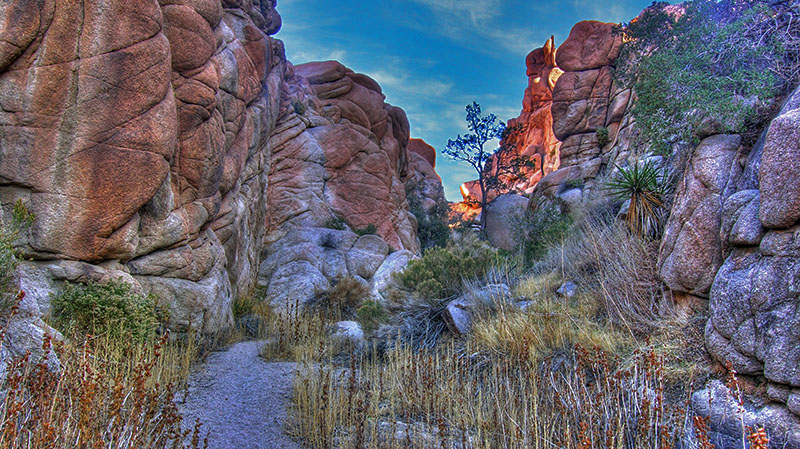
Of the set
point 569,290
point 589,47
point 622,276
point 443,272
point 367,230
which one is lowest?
point 569,290

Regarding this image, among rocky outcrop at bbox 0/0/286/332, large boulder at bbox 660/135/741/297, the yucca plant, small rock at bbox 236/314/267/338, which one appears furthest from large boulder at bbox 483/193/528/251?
large boulder at bbox 660/135/741/297

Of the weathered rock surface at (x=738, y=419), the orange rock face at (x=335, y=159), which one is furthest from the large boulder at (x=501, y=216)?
the weathered rock surface at (x=738, y=419)

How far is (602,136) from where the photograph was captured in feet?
86.4

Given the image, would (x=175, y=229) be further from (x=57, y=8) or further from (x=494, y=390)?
(x=494, y=390)

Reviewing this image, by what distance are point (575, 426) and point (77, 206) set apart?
24.3ft

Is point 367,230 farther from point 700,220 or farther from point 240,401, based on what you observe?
point 700,220

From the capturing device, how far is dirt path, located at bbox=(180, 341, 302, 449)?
14.8 feet

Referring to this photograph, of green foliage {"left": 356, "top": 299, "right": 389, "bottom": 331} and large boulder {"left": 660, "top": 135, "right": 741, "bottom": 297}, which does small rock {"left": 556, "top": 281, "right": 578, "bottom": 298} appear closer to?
large boulder {"left": 660, "top": 135, "right": 741, "bottom": 297}

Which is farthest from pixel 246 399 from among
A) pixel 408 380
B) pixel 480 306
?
pixel 480 306

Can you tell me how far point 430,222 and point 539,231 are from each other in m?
11.6

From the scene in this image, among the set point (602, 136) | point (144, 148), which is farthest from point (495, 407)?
point (602, 136)

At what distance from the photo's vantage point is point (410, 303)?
8234 millimetres

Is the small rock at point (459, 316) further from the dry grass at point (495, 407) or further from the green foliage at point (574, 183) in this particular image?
the green foliage at point (574, 183)

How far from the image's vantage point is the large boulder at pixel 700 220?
529 centimetres
